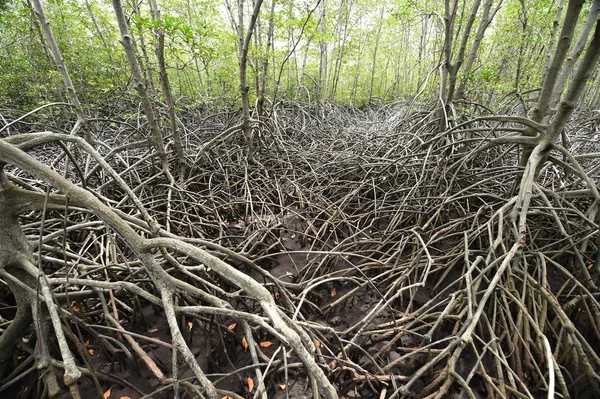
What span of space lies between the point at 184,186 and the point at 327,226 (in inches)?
63.9

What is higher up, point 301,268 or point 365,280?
point 365,280

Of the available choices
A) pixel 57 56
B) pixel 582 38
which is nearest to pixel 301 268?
pixel 582 38

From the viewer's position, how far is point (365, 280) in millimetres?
1971

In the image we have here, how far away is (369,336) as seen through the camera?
1.68 meters

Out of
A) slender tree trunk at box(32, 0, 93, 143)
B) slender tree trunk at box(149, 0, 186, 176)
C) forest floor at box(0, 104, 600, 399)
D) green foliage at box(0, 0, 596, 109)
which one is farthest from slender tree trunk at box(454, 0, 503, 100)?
slender tree trunk at box(32, 0, 93, 143)

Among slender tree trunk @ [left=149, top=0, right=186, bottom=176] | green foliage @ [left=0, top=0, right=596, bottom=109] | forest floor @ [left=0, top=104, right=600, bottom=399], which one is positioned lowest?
forest floor @ [left=0, top=104, right=600, bottom=399]

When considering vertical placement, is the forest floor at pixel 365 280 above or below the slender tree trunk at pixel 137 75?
below

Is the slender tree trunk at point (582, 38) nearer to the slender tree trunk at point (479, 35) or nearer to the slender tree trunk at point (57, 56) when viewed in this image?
the slender tree trunk at point (479, 35)

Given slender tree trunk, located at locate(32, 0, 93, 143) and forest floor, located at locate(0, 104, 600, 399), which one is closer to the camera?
forest floor, located at locate(0, 104, 600, 399)

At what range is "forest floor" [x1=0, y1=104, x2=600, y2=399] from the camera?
1340 millimetres

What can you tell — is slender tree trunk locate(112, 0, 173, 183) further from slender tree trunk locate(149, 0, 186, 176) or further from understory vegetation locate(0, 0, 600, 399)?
slender tree trunk locate(149, 0, 186, 176)

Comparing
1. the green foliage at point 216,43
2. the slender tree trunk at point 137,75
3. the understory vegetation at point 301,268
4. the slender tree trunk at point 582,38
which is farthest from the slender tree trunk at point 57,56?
the slender tree trunk at point 582,38

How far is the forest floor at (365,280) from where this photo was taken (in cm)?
134

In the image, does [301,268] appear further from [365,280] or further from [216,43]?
[216,43]
